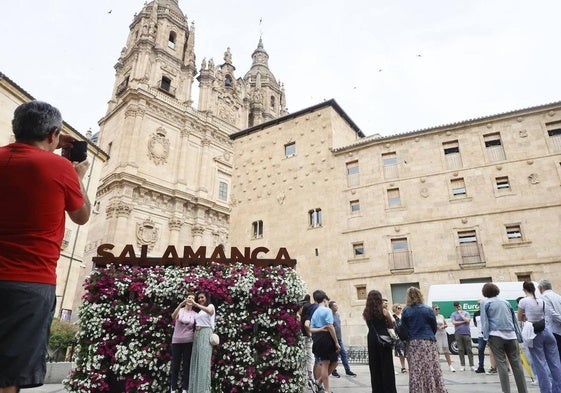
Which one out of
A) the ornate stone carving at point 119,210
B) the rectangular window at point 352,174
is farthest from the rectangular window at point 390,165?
the ornate stone carving at point 119,210

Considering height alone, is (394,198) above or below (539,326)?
above

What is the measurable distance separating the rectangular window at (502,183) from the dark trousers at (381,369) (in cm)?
1673

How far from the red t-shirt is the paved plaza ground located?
7.06 metres

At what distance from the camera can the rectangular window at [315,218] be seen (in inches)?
864

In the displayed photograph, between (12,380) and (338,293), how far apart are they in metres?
19.0

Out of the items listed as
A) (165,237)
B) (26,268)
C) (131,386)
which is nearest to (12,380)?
(26,268)

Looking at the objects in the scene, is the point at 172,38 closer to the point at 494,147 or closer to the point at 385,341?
the point at 494,147

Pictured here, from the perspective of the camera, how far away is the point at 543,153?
18422mm

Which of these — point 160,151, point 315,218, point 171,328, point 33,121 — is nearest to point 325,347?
point 171,328

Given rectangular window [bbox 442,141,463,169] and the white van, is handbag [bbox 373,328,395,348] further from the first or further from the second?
rectangular window [bbox 442,141,463,169]

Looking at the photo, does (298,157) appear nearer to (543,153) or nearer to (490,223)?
(490,223)

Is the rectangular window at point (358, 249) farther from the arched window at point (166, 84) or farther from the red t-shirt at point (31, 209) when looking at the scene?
the arched window at point (166, 84)

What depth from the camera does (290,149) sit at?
81.0 feet

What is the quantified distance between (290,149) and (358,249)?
8.61 m
